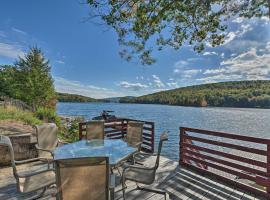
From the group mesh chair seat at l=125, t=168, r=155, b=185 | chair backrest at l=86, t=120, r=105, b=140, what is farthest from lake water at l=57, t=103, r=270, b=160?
mesh chair seat at l=125, t=168, r=155, b=185

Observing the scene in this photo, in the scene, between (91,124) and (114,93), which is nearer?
(91,124)

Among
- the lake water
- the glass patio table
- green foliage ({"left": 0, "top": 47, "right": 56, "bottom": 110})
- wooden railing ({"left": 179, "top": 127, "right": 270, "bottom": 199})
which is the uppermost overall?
green foliage ({"left": 0, "top": 47, "right": 56, "bottom": 110})

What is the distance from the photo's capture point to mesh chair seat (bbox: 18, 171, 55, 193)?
2490 millimetres

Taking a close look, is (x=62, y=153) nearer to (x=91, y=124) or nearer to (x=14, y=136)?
(x=91, y=124)

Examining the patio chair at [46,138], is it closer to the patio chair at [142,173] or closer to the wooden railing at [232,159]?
the patio chair at [142,173]

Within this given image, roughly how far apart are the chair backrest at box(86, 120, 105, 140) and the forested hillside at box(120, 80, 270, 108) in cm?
3830

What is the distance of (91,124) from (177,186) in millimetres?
2349

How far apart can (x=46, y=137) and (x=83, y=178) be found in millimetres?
2597

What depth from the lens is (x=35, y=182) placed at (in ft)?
8.66

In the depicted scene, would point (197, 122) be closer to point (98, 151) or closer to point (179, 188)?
point (179, 188)

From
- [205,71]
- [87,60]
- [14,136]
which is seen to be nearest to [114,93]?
[205,71]

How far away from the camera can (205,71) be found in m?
29.9

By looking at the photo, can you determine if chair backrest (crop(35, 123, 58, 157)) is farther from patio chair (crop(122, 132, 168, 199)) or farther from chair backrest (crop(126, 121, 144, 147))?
patio chair (crop(122, 132, 168, 199))

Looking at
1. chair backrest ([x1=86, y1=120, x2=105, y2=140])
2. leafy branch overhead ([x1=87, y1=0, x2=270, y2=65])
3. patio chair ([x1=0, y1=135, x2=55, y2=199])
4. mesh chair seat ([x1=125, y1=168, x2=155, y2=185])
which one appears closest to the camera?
patio chair ([x1=0, y1=135, x2=55, y2=199])
